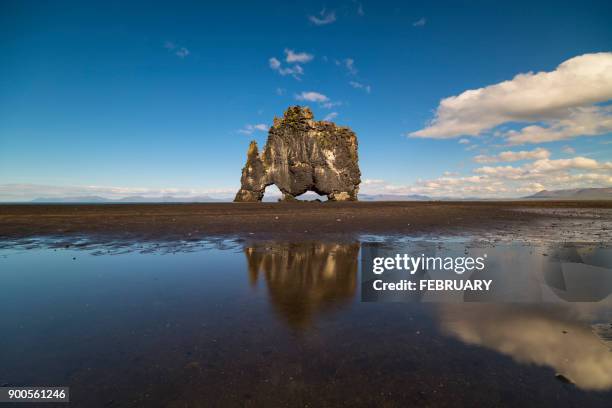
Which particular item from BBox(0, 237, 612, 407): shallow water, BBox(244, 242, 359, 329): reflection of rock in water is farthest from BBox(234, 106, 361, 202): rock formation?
BBox(0, 237, 612, 407): shallow water

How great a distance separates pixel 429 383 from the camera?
3355 millimetres

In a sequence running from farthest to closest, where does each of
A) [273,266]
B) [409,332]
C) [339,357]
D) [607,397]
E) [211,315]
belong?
[273,266] < [211,315] < [409,332] < [339,357] < [607,397]

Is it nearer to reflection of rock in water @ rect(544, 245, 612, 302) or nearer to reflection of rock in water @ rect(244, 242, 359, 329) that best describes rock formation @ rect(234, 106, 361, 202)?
reflection of rock in water @ rect(244, 242, 359, 329)

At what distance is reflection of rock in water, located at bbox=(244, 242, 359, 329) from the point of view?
19.3 feet

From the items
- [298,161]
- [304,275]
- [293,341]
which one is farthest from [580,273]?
[298,161]

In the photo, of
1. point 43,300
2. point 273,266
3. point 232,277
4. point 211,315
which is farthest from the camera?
point 273,266

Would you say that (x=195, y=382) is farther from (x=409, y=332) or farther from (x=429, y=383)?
(x=409, y=332)

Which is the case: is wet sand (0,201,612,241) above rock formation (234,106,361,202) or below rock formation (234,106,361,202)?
below

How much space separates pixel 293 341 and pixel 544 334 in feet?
13.5

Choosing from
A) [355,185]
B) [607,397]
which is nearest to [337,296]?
[607,397]

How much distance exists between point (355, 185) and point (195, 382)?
250 feet

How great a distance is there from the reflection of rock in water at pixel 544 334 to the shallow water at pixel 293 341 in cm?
2

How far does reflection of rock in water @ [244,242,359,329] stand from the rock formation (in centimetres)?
5999

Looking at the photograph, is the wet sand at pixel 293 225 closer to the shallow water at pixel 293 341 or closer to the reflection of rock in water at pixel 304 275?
the reflection of rock in water at pixel 304 275
